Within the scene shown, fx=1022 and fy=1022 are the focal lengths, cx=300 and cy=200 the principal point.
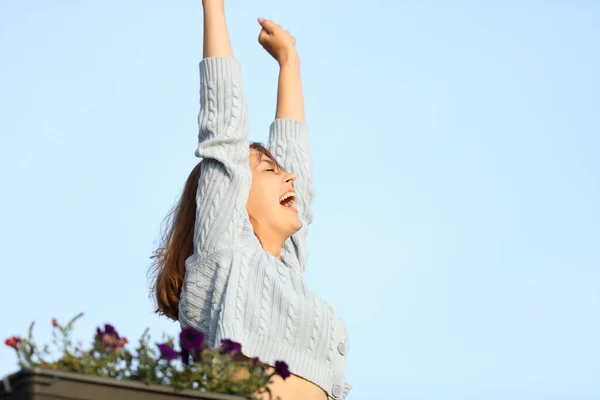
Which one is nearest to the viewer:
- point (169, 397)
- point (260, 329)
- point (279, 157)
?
point (169, 397)

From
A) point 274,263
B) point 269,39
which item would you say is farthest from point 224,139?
point 269,39

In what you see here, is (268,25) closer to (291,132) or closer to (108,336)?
(291,132)

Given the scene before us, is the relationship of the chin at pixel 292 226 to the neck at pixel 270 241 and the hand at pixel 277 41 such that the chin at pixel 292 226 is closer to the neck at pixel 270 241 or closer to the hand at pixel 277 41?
the neck at pixel 270 241

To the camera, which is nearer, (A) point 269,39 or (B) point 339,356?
(B) point 339,356

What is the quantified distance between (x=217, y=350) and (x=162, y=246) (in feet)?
5.44

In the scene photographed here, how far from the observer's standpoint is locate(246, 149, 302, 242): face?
12.4 feet

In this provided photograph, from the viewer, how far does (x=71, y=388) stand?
80.7 inches

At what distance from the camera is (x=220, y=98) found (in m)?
3.61

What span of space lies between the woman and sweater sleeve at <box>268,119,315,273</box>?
8.9 inches

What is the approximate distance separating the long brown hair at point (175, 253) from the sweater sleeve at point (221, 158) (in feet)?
0.65

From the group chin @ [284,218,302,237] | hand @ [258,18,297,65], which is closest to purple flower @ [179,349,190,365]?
chin @ [284,218,302,237]

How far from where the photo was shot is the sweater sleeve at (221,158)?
3525 mm

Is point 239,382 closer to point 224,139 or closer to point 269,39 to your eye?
point 224,139

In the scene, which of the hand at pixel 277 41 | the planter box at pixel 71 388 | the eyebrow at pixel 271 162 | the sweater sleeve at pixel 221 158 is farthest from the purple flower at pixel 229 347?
the hand at pixel 277 41
